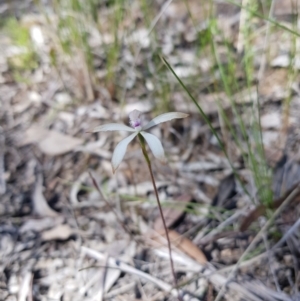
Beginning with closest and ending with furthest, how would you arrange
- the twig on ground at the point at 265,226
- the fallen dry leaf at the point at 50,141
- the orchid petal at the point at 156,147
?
the orchid petal at the point at 156,147, the twig on ground at the point at 265,226, the fallen dry leaf at the point at 50,141

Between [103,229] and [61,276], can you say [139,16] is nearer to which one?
[103,229]

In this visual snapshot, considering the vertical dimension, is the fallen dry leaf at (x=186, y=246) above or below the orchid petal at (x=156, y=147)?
below

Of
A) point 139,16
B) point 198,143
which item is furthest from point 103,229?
point 139,16

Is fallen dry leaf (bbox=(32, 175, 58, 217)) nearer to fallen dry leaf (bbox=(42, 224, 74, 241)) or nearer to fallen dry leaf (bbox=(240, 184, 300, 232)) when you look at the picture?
fallen dry leaf (bbox=(42, 224, 74, 241))

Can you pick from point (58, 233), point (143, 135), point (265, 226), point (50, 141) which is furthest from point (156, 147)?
point (50, 141)

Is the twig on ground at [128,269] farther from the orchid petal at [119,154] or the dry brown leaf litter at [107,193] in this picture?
the orchid petal at [119,154]

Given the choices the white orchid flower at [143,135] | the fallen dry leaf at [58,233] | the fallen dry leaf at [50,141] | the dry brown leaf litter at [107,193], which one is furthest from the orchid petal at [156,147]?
the fallen dry leaf at [50,141]

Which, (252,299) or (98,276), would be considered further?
(98,276)

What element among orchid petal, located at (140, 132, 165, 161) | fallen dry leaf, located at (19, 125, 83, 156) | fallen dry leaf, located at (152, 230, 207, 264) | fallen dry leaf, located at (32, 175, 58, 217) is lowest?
fallen dry leaf, located at (152, 230, 207, 264)

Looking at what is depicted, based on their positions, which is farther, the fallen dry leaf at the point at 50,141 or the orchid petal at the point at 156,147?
the fallen dry leaf at the point at 50,141

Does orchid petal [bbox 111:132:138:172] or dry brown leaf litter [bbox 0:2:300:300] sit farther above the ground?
orchid petal [bbox 111:132:138:172]

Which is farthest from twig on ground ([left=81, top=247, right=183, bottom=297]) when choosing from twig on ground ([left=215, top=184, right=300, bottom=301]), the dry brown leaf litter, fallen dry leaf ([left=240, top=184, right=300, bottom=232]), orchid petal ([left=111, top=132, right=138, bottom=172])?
orchid petal ([left=111, top=132, right=138, bottom=172])
